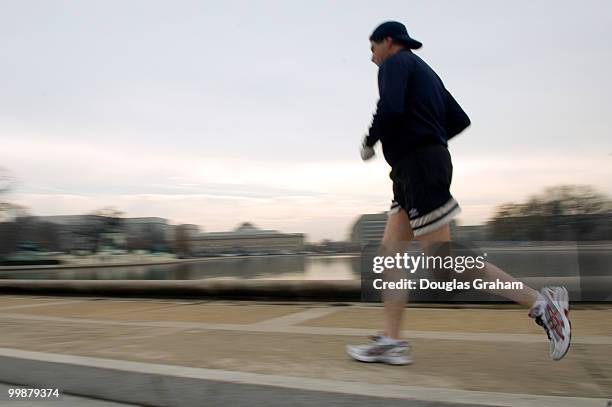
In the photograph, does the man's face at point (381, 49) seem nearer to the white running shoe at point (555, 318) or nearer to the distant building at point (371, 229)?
the white running shoe at point (555, 318)

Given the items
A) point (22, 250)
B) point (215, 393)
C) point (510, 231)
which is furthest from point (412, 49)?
point (22, 250)

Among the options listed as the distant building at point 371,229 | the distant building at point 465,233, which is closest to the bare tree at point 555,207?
the distant building at point 465,233

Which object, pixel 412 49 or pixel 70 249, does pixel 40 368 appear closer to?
pixel 412 49

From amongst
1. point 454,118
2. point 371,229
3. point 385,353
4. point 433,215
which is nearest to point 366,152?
point 433,215

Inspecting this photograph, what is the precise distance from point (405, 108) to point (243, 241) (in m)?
61.3

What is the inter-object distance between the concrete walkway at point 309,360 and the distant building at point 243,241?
140 ft

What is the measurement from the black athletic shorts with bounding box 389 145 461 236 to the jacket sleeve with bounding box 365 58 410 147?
188mm

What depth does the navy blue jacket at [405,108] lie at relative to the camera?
2.50 metres

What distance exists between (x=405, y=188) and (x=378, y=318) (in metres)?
2.32

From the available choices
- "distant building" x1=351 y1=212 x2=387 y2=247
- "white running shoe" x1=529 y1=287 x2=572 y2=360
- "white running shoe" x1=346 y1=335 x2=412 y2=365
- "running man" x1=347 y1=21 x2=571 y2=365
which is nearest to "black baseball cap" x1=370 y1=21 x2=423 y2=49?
"running man" x1=347 y1=21 x2=571 y2=365

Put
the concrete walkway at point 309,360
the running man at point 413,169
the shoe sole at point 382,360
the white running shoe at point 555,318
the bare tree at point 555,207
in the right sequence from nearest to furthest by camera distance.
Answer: the concrete walkway at point 309,360 < the white running shoe at point 555,318 < the running man at point 413,169 < the shoe sole at point 382,360 < the bare tree at point 555,207

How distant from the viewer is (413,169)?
8.34ft

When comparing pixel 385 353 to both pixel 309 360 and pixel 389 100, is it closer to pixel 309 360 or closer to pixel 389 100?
pixel 309 360

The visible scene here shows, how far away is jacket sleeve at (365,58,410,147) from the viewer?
246 cm
